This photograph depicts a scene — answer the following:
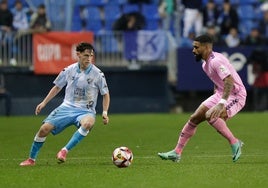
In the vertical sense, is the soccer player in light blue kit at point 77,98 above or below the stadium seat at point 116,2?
below

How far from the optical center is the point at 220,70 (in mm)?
12906

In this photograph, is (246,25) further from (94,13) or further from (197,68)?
(94,13)

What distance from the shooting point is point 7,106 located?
2578 cm

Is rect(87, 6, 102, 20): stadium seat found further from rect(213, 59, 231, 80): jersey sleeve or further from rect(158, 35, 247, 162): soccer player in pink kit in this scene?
rect(213, 59, 231, 80): jersey sleeve

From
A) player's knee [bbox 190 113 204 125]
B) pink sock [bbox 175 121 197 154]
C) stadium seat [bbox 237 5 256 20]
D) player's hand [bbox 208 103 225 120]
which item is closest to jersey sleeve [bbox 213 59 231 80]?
player's hand [bbox 208 103 225 120]

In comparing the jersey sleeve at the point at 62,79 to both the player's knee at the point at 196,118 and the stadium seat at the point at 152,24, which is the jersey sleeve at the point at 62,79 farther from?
the stadium seat at the point at 152,24

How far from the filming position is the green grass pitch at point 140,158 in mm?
10664

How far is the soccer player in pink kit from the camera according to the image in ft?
42.0

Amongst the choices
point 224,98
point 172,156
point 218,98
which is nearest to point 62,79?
point 172,156

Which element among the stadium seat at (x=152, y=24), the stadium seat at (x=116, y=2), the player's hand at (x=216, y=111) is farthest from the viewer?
the stadium seat at (x=116, y=2)

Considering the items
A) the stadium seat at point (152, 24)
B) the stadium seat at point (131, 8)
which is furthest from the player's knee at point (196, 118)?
the stadium seat at point (131, 8)

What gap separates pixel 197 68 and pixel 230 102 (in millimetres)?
13626

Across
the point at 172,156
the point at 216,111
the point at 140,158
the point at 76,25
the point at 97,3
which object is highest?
the point at 97,3

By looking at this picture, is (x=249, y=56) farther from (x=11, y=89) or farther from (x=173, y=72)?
(x=11, y=89)
